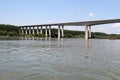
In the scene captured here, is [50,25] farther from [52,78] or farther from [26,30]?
[52,78]

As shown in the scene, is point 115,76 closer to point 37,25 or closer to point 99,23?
point 99,23

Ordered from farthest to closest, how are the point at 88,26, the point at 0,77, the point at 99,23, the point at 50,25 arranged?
the point at 50,25 → the point at 88,26 → the point at 99,23 → the point at 0,77

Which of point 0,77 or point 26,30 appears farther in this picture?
point 26,30

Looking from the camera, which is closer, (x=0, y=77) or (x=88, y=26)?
(x=0, y=77)

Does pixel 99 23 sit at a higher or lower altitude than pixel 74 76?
higher

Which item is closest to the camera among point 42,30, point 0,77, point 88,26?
point 0,77

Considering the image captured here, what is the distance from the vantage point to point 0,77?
31.3 ft

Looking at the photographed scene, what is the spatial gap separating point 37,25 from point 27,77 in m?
154

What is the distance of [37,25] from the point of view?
16275 cm

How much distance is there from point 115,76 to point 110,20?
105 meters

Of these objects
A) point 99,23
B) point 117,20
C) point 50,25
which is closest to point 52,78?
point 117,20

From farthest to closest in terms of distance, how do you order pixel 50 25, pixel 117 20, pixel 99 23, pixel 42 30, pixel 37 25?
pixel 42 30, pixel 37 25, pixel 50 25, pixel 99 23, pixel 117 20

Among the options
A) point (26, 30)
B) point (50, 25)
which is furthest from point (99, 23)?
point (26, 30)

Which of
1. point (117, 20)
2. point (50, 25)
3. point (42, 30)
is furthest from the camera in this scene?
point (42, 30)
